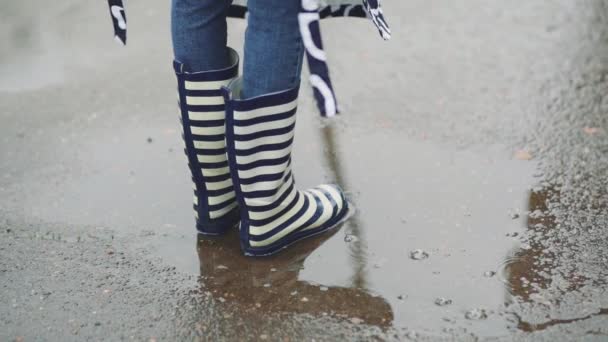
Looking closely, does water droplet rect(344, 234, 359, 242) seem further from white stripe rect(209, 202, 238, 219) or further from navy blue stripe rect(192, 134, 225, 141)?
navy blue stripe rect(192, 134, 225, 141)

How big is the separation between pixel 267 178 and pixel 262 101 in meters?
0.23

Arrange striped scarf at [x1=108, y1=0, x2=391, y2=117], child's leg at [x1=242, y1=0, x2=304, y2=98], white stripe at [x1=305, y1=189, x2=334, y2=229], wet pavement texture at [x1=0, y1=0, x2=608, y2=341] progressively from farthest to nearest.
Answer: white stripe at [x1=305, y1=189, x2=334, y2=229]
wet pavement texture at [x1=0, y1=0, x2=608, y2=341]
child's leg at [x1=242, y1=0, x2=304, y2=98]
striped scarf at [x1=108, y1=0, x2=391, y2=117]

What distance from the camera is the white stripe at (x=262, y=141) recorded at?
6.65 feet

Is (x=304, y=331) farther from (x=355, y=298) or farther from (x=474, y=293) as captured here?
(x=474, y=293)

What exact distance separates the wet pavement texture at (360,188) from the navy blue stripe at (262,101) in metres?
0.50

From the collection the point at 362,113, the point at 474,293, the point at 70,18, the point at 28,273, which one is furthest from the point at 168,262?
the point at 70,18

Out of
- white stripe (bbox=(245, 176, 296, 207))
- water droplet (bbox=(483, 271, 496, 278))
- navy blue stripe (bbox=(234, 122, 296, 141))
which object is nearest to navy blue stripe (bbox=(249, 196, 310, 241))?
white stripe (bbox=(245, 176, 296, 207))

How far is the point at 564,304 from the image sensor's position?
1.99 m

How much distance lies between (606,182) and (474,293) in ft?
2.58

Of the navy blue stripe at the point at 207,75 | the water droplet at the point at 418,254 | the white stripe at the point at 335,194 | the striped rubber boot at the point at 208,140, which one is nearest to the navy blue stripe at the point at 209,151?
the striped rubber boot at the point at 208,140

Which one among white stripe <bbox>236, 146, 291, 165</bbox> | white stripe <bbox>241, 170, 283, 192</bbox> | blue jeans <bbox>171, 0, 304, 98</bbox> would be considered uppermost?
blue jeans <bbox>171, 0, 304, 98</bbox>

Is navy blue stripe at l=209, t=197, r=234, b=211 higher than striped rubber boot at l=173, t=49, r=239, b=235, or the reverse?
striped rubber boot at l=173, t=49, r=239, b=235

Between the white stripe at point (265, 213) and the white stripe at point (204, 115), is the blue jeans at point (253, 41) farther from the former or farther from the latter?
the white stripe at point (265, 213)

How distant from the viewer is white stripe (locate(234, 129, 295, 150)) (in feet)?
6.65
